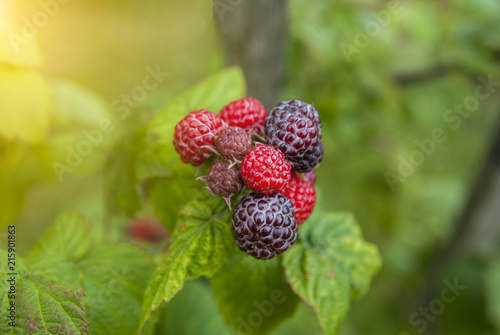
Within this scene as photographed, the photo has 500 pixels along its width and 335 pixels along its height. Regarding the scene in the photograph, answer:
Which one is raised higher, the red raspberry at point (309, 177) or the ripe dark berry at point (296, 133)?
the ripe dark berry at point (296, 133)

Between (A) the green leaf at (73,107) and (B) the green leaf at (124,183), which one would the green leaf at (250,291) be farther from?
(A) the green leaf at (73,107)

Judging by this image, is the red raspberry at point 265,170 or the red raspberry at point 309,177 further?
the red raspberry at point 309,177

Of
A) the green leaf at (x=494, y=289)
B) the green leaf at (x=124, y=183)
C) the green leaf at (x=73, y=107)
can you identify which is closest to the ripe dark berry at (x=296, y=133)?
the green leaf at (x=124, y=183)

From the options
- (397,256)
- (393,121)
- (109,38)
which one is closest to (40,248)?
(393,121)

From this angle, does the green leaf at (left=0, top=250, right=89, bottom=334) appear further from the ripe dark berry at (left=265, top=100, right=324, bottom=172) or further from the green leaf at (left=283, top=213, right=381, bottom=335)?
the ripe dark berry at (left=265, top=100, right=324, bottom=172)

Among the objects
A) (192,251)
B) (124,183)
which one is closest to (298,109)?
(192,251)

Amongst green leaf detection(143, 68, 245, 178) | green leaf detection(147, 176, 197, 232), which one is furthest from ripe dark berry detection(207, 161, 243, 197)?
green leaf detection(143, 68, 245, 178)
